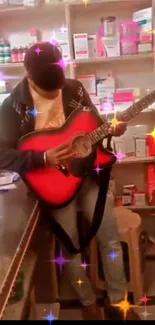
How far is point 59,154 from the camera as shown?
1.53 meters

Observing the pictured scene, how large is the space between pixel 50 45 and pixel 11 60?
0.80 metres

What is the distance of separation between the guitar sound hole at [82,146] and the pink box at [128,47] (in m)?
0.82

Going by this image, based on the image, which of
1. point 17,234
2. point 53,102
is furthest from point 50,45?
point 17,234

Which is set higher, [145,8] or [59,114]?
[145,8]

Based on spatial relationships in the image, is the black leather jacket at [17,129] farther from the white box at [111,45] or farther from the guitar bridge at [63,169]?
the white box at [111,45]

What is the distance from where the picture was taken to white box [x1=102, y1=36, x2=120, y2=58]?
86.9 inches

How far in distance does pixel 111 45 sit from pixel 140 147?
554 millimetres

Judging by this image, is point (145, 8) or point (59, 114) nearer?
Answer: point (59, 114)

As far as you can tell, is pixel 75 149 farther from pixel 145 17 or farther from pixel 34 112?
pixel 145 17

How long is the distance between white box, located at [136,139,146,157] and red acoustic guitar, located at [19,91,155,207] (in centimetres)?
69

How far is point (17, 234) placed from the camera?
134 cm

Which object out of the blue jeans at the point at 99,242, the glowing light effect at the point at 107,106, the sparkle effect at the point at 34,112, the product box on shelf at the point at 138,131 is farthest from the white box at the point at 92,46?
the blue jeans at the point at 99,242

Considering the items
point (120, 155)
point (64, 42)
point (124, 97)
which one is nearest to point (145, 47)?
point (124, 97)

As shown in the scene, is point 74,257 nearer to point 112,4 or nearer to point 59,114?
point 59,114
